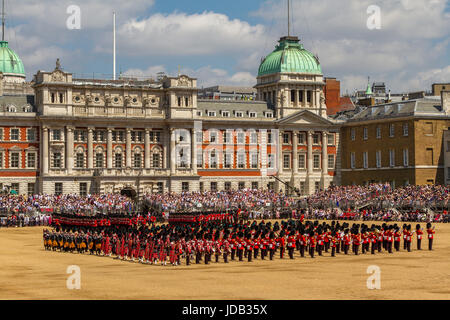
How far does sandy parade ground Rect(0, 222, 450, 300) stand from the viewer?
35.2 metres

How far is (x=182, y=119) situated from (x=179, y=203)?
53.3 feet

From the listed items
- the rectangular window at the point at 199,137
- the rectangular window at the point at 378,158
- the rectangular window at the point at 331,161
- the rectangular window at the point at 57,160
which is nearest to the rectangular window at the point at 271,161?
the rectangular window at the point at 331,161

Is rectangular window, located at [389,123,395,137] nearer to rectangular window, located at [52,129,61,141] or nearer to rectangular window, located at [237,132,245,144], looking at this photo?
rectangular window, located at [237,132,245,144]

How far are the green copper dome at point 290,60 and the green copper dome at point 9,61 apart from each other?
120 feet

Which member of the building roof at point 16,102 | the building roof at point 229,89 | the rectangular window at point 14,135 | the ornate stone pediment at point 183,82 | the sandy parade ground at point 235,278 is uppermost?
the building roof at point 229,89

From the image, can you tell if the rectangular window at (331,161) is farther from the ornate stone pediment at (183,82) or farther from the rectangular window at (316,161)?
the ornate stone pediment at (183,82)

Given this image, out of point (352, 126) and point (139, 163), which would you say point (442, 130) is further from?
point (139, 163)

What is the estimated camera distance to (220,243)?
49.3 m

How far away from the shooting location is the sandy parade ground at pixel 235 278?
35.2 m

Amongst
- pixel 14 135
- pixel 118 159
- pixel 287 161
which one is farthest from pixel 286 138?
pixel 14 135

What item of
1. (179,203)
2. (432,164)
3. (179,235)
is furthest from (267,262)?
(432,164)

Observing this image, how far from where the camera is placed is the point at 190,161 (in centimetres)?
10062

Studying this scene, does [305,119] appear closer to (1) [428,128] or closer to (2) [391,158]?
(2) [391,158]

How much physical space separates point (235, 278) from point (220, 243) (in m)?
8.33
